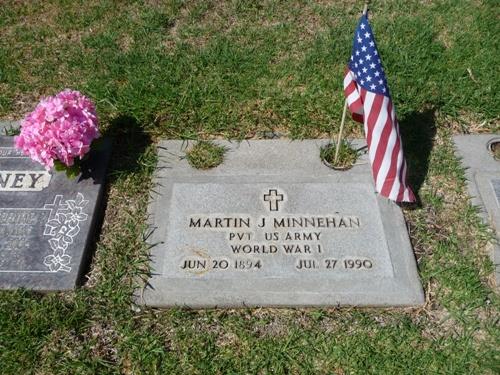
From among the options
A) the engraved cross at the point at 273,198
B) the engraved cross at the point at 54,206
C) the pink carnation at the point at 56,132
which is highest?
the pink carnation at the point at 56,132

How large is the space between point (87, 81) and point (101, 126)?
641 millimetres

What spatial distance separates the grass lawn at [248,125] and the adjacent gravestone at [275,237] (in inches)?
4.6

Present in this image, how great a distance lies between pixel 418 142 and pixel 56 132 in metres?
2.72

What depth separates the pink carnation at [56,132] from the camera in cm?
303

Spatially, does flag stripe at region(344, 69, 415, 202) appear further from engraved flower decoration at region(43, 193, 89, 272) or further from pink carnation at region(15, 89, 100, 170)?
engraved flower decoration at region(43, 193, 89, 272)

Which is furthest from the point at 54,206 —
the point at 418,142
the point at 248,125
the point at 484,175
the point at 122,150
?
the point at 484,175

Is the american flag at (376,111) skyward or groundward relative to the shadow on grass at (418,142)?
skyward

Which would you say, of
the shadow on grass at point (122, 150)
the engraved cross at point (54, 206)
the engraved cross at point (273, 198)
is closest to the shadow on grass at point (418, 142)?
the engraved cross at point (273, 198)

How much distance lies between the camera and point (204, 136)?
3836 millimetres

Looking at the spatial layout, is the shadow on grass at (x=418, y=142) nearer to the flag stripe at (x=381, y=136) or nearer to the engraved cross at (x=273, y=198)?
the flag stripe at (x=381, y=136)

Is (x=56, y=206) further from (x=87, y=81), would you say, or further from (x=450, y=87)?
(x=450, y=87)

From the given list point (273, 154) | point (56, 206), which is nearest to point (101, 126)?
point (56, 206)

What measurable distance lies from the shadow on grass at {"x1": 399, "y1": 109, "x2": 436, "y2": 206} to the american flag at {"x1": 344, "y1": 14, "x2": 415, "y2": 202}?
1.57 feet

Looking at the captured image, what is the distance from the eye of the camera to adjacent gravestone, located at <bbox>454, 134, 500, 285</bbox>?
3.27 meters
